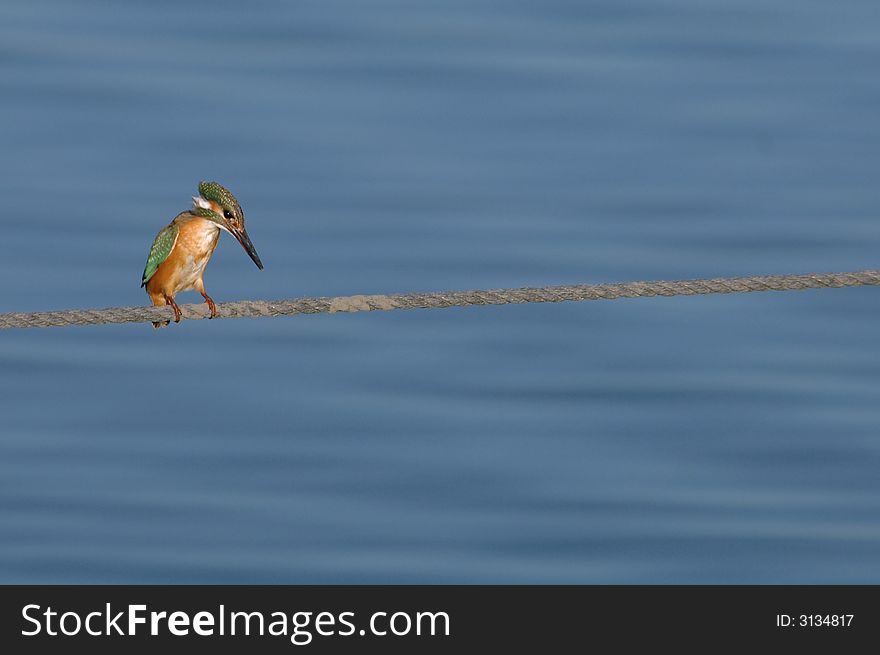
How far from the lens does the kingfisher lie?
5.54 meters

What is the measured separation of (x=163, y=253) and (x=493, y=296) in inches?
67.9

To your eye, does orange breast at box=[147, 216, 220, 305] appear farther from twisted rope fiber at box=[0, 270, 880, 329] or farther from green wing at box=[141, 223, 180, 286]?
twisted rope fiber at box=[0, 270, 880, 329]

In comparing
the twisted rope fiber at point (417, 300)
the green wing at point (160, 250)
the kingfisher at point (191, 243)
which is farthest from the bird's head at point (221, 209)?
the twisted rope fiber at point (417, 300)

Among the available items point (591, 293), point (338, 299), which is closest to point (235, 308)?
point (338, 299)

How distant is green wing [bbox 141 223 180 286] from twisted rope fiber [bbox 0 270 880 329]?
1.09m

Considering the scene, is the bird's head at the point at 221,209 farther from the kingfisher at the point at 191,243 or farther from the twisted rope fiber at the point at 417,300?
the twisted rope fiber at the point at 417,300

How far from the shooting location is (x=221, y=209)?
557cm

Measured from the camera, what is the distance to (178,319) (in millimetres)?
4871

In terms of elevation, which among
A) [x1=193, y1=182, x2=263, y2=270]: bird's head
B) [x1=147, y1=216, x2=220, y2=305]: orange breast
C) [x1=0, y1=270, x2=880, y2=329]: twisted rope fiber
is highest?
[x1=193, y1=182, x2=263, y2=270]: bird's head

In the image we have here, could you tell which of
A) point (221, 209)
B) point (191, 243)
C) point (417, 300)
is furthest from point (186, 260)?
point (417, 300)

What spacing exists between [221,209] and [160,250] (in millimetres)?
280

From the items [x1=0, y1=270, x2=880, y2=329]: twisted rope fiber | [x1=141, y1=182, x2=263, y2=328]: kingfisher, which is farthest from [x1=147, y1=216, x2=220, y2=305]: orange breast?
[x1=0, y1=270, x2=880, y2=329]: twisted rope fiber

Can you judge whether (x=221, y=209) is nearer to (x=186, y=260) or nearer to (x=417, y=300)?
(x=186, y=260)

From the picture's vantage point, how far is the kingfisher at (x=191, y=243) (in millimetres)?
5539
